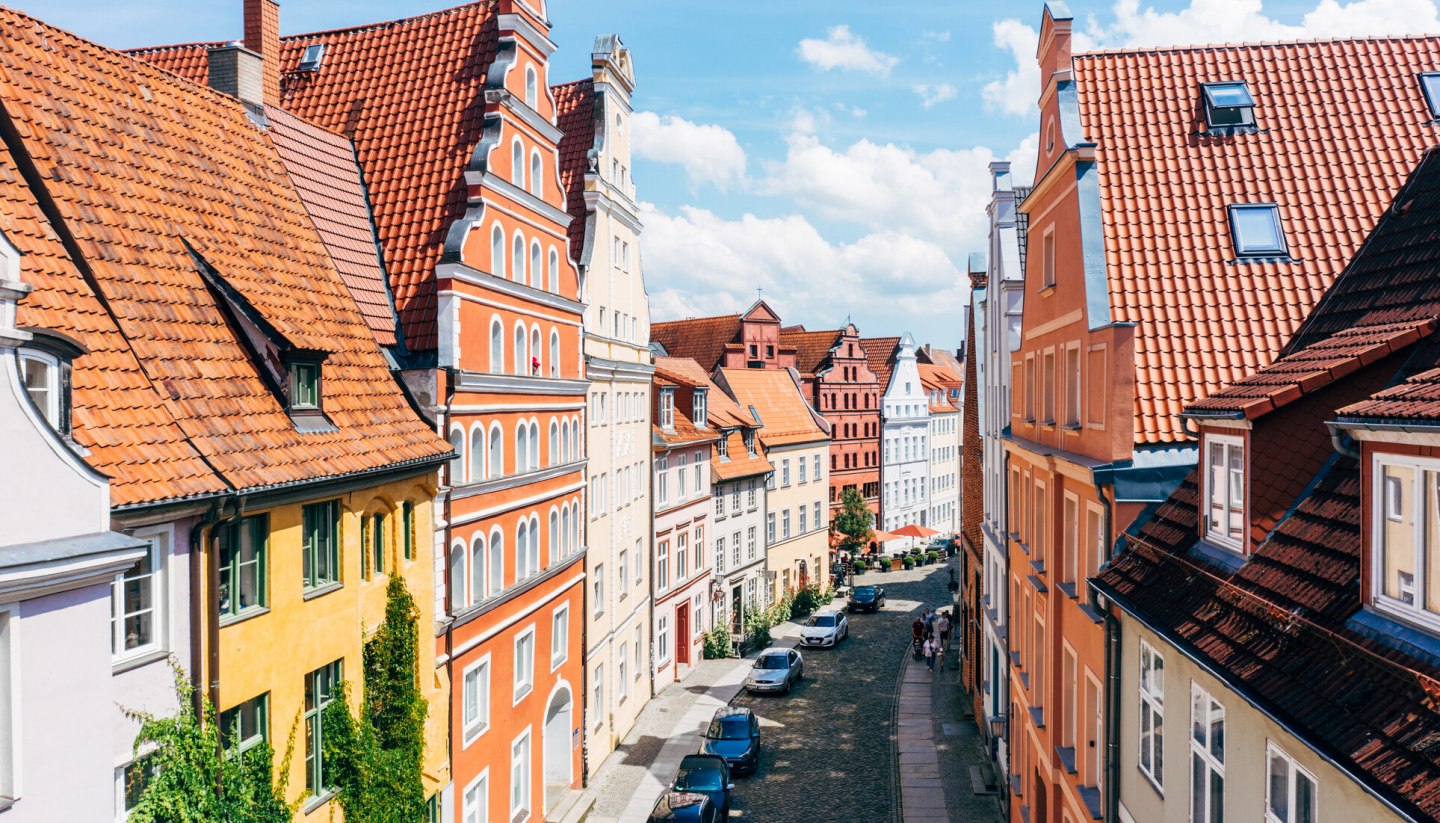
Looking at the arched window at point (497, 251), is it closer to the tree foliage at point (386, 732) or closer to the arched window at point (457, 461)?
the arched window at point (457, 461)

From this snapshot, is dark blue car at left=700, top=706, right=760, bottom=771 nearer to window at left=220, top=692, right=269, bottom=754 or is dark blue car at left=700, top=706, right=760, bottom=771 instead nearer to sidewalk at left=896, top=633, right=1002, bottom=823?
sidewalk at left=896, top=633, right=1002, bottom=823

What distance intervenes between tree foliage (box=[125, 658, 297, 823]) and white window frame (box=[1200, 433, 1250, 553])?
9614 millimetres

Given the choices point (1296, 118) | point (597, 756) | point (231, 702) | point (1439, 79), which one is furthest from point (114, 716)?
point (597, 756)

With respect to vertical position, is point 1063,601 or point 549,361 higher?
point 549,361

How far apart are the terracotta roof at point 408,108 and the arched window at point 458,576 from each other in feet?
11.2

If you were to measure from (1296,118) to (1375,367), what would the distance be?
7.84m

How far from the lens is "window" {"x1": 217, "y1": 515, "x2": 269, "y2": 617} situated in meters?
11.6

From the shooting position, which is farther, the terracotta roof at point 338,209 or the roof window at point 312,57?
the roof window at point 312,57

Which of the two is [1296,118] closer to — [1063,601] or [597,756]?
[1063,601]

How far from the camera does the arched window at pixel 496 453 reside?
19719 millimetres

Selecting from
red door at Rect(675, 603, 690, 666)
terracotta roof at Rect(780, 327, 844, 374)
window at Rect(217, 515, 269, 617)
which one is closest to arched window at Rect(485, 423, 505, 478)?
window at Rect(217, 515, 269, 617)

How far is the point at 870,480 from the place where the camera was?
7119 cm

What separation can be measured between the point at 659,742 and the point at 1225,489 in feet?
76.9

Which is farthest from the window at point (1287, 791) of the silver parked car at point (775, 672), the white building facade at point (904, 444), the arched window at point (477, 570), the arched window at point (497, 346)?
the white building facade at point (904, 444)
